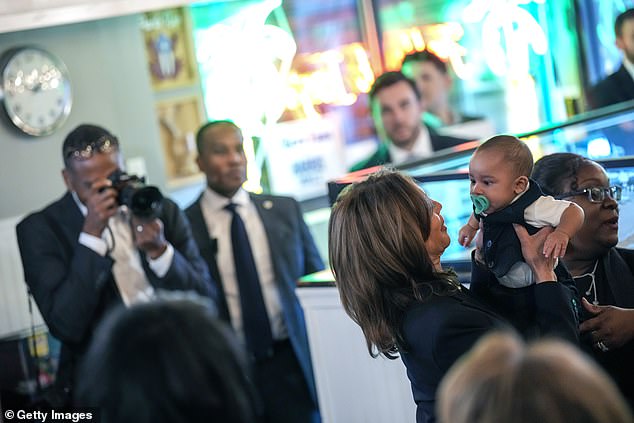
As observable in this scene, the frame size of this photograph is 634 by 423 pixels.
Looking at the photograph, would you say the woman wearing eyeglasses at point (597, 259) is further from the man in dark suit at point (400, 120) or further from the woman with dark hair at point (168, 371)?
the man in dark suit at point (400, 120)

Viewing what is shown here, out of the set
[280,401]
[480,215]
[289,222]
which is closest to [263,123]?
[289,222]

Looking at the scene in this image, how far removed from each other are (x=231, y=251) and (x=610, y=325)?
209cm

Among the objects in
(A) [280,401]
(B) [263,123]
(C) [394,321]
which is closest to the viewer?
(C) [394,321]

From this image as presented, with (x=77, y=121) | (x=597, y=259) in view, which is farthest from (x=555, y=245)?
(x=77, y=121)

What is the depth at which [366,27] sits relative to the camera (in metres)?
6.71

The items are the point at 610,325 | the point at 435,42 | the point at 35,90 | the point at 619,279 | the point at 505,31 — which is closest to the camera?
the point at 610,325

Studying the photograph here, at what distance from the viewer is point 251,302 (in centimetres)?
388

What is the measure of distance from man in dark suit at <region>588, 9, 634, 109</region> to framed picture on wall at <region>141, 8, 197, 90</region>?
229cm

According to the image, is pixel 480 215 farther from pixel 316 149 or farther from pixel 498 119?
pixel 498 119

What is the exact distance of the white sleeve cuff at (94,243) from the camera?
341 centimetres

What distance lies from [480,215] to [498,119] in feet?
17.5

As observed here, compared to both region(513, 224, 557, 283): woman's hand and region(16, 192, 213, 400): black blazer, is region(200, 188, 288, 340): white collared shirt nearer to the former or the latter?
region(16, 192, 213, 400): black blazer

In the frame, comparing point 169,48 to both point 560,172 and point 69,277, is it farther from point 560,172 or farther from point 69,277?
point 560,172

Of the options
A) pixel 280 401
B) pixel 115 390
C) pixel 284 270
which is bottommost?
pixel 280 401
